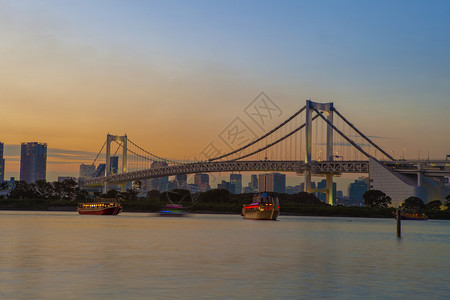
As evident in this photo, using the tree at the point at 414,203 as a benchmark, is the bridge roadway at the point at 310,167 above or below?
above

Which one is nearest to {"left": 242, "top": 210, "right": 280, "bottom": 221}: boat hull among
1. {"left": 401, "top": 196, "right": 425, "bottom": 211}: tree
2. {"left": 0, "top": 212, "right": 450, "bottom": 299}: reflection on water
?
{"left": 401, "top": 196, "right": 425, "bottom": 211}: tree

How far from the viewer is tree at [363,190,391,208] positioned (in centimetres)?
14000

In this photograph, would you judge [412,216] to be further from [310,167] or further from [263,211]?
[263,211]

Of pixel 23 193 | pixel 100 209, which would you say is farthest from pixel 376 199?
pixel 23 193

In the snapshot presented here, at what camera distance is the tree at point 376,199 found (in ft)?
459

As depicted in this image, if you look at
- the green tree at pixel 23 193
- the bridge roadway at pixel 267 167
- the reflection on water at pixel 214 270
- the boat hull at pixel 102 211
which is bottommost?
the reflection on water at pixel 214 270

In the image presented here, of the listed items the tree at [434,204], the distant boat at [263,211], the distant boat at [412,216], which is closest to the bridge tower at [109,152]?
the distant boat at [263,211]

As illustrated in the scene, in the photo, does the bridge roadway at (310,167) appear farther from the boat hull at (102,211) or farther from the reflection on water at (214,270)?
the reflection on water at (214,270)

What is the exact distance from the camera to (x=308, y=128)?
5374 inches

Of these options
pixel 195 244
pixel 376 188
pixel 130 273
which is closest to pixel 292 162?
pixel 376 188

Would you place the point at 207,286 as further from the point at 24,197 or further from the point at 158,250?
the point at 24,197

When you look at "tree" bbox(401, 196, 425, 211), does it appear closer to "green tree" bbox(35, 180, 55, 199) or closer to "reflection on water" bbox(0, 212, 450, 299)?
"reflection on water" bbox(0, 212, 450, 299)

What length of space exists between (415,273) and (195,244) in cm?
2044

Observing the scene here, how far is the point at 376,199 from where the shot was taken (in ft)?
463
